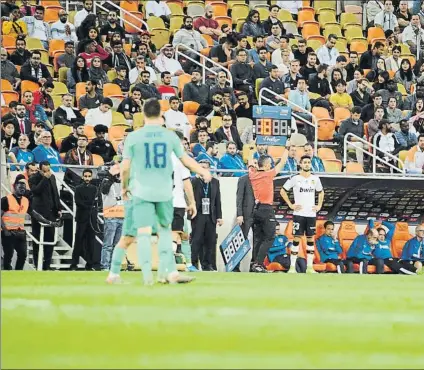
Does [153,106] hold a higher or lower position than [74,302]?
higher

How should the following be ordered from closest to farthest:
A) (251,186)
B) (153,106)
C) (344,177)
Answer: (153,106), (251,186), (344,177)

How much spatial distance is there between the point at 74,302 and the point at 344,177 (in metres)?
11.4

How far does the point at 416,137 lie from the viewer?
22.9 metres

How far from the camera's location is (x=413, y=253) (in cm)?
2067

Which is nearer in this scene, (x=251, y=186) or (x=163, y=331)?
(x=163, y=331)

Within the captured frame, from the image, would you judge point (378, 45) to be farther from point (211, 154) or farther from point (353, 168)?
point (211, 154)

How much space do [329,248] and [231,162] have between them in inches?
92.2

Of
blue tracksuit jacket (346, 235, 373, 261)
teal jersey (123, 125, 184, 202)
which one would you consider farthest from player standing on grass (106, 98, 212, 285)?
blue tracksuit jacket (346, 235, 373, 261)

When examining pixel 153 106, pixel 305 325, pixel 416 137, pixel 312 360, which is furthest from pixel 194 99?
pixel 312 360

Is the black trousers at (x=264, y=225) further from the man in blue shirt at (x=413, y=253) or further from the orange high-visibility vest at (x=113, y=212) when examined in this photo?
the man in blue shirt at (x=413, y=253)

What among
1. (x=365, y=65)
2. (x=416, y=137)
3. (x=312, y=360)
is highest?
(x=365, y=65)

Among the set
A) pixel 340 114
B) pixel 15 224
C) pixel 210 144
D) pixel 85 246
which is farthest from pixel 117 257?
pixel 340 114

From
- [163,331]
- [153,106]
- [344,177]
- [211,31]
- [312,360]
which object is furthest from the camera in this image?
[211,31]

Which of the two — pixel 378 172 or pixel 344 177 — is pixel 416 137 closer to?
pixel 378 172
